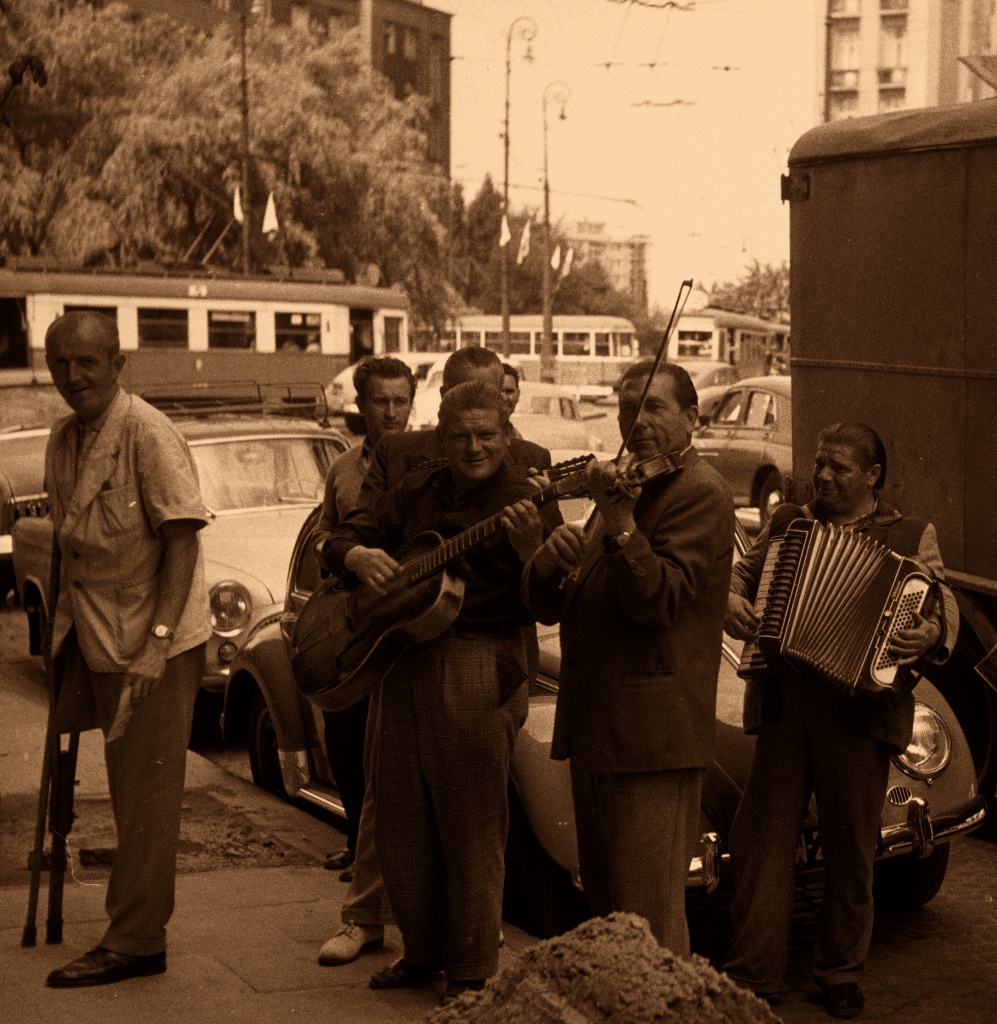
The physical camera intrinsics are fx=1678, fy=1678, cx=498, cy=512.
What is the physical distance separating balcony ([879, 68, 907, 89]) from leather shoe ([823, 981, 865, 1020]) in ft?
312

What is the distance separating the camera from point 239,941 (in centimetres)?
527

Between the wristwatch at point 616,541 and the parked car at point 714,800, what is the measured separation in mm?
1406

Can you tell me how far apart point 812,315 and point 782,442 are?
33.0 feet

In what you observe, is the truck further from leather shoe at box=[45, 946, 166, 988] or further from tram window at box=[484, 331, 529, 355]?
tram window at box=[484, 331, 529, 355]

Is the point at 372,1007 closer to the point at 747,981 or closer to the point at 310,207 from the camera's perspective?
the point at 747,981

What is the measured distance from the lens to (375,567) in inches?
175

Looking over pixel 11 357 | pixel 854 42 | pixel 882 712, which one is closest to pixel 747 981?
pixel 882 712

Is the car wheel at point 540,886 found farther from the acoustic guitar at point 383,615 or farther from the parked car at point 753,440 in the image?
the parked car at point 753,440

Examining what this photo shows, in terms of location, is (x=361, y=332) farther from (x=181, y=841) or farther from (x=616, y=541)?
(x=616, y=541)

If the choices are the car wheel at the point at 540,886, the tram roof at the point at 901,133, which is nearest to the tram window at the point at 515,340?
the tram roof at the point at 901,133

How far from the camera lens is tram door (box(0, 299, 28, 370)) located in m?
30.8

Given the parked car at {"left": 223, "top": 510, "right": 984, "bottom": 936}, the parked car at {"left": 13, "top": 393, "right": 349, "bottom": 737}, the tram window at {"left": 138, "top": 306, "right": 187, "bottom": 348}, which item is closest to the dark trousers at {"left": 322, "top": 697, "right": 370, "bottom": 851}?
the parked car at {"left": 223, "top": 510, "right": 984, "bottom": 936}

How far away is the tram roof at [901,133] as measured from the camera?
283 inches

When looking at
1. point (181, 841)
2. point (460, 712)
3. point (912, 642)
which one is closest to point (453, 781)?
point (460, 712)
